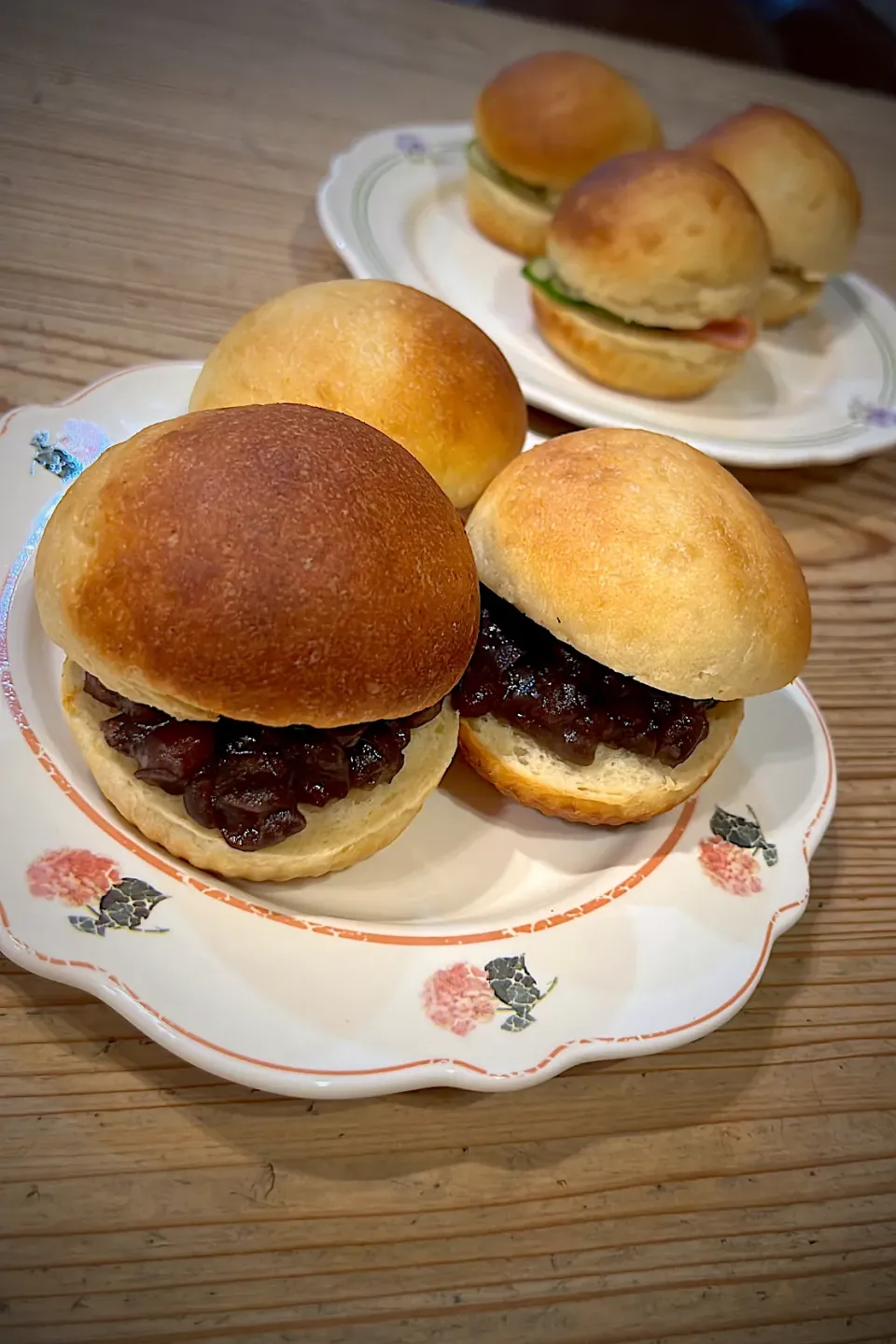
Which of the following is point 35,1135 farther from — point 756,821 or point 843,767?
point 843,767

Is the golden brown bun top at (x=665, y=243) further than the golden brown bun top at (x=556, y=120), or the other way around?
the golden brown bun top at (x=556, y=120)

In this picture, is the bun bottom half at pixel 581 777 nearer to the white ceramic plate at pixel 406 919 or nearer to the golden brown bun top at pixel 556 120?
the white ceramic plate at pixel 406 919

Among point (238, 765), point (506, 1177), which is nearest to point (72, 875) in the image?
point (238, 765)

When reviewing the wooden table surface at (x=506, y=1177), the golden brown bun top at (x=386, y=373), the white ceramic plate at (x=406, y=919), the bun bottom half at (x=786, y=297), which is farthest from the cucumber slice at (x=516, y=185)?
the white ceramic plate at (x=406, y=919)

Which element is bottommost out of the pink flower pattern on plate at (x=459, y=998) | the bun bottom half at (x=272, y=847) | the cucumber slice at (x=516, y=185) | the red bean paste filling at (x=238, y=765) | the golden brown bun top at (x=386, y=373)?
the pink flower pattern on plate at (x=459, y=998)

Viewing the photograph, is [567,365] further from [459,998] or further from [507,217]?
[459,998]

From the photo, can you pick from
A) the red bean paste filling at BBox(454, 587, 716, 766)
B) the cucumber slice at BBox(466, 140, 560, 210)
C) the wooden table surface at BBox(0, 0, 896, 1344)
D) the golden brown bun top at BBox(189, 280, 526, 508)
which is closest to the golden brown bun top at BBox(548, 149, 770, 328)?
the cucumber slice at BBox(466, 140, 560, 210)

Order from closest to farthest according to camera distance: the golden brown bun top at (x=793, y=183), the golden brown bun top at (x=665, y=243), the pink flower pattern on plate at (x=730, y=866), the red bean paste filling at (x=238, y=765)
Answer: the red bean paste filling at (x=238, y=765) < the pink flower pattern on plate at (x=730, y=866) < the golden brown bun top at (x=665, y=243) < the golden brown bun top at (x=793, y=183)
